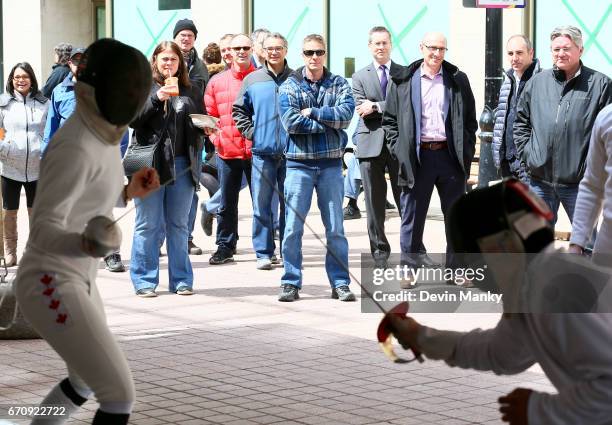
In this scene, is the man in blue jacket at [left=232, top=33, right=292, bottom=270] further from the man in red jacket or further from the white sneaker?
the man in red jacket

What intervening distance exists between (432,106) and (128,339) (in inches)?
132

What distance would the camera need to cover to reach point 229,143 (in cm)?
1205

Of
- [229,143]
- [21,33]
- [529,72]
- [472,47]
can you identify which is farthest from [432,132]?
[21,33]

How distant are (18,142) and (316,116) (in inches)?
140

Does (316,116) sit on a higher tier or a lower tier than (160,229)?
higher

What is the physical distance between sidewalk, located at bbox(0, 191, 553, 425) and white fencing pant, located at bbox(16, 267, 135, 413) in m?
1.92

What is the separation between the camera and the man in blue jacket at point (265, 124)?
432 inches

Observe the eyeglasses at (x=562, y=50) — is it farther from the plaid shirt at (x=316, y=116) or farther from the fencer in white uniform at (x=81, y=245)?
the fencer in white uniform at (x=81, y=245)

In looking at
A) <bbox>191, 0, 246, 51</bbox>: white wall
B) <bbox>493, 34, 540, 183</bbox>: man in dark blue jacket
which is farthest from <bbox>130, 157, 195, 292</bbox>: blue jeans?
<bbox>191, 0, 246, 51</bbox>: white wall

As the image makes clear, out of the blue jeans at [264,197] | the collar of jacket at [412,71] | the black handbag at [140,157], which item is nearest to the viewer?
the black handbag at [140,157]

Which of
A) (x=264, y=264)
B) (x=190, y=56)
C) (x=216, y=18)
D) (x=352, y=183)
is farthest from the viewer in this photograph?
(x=216, y=18)

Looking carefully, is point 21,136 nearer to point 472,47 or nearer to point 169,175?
point 169,175

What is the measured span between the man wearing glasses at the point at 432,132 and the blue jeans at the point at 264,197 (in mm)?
1341

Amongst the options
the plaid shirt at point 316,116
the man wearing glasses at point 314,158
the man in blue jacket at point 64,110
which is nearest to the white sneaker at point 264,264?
the man in blue jacket at point 64,110
